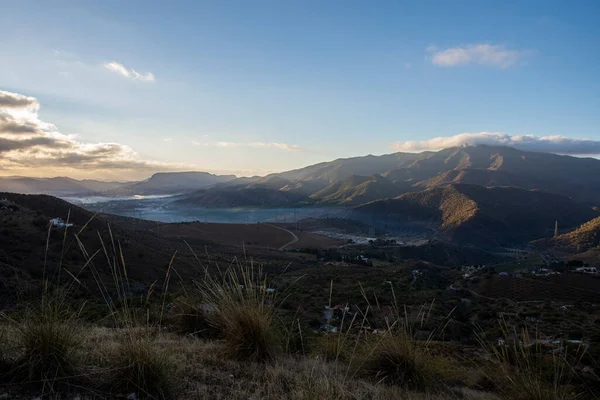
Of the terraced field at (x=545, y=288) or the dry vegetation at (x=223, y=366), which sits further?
the terraced field at (x=545, y=288)

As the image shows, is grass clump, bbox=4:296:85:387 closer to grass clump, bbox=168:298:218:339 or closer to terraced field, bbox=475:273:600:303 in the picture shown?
grass clump, bbox=168:298:218:339

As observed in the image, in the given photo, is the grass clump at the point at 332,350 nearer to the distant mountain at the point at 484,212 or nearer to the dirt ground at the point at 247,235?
the dirt ground at the point at 247,235

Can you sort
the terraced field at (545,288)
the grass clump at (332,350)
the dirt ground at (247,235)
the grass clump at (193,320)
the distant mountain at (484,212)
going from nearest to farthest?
the grass clump at (332,350), the grass clump at (193,320), the terraced field at (545,288), the dirt ground at (247,235), the distant mountain at (484,212)

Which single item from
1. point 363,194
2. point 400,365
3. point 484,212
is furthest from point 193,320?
point 363,194

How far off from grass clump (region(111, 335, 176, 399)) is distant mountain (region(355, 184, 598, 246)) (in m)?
99.2

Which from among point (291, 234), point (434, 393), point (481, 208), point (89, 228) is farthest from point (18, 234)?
point (481, 208)

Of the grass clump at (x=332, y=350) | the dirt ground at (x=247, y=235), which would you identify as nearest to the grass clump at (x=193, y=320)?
the grass clump at (x=332, y=350)

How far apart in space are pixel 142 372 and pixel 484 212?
387ft

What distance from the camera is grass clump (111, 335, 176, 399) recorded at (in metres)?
3.09

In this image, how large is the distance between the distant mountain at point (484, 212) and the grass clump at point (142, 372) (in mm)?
99187

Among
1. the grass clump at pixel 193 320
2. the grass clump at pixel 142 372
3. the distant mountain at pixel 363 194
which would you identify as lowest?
the distant mountain at pixel 363 194

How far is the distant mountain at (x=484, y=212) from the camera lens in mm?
97750

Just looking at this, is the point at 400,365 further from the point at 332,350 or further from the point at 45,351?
the point at 45,351

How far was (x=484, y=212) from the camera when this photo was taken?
10756 cm
